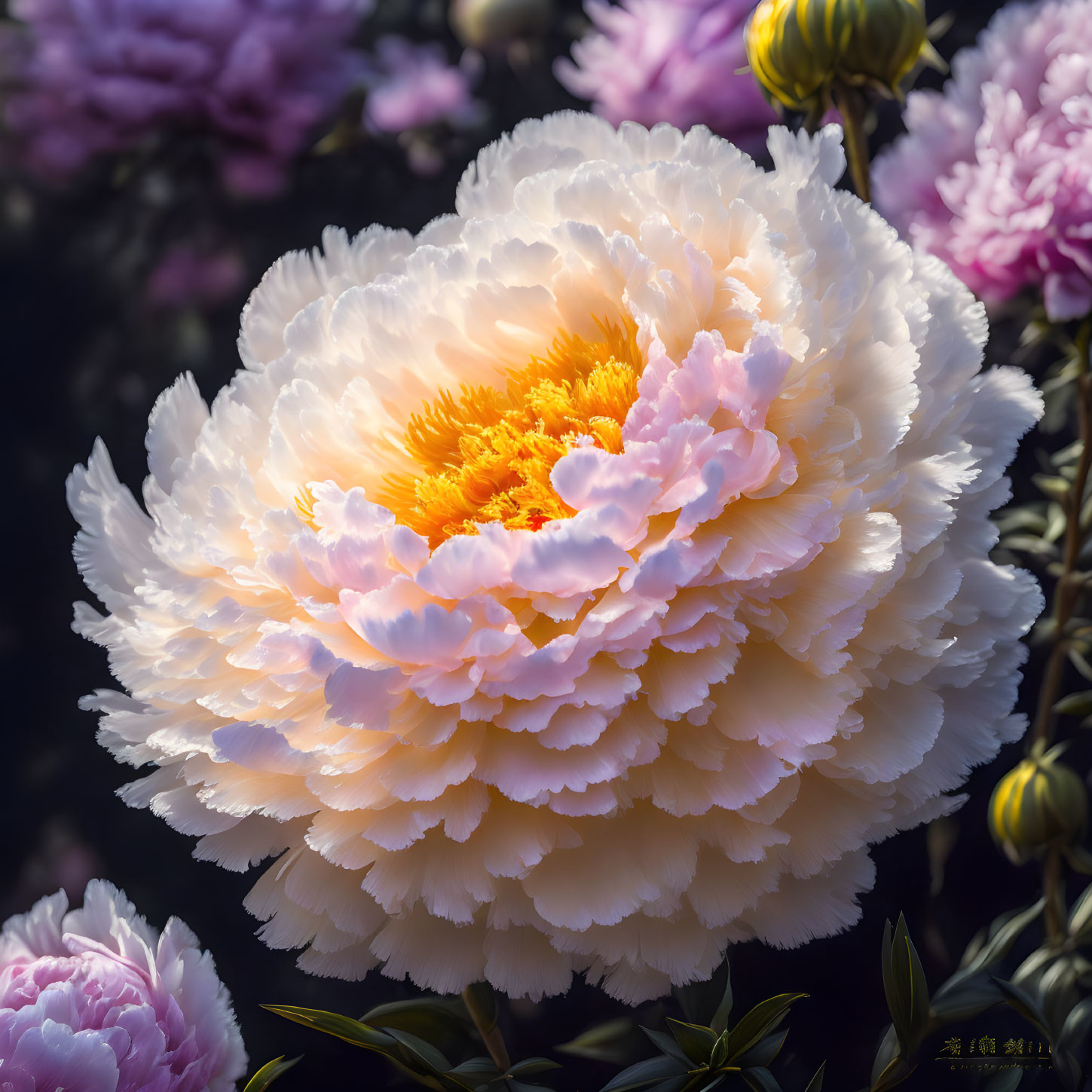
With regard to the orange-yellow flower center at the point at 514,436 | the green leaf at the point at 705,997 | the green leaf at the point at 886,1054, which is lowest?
the green leaf at the point at 886,1054

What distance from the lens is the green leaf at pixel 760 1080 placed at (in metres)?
0.26

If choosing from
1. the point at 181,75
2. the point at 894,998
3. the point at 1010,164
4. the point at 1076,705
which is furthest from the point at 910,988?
the point at 181,75

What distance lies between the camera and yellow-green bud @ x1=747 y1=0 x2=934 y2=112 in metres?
0.27

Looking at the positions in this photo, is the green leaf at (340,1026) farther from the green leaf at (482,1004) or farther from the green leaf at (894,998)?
the green leaf at (894,998)

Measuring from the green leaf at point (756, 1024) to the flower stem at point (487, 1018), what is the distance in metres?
0.06

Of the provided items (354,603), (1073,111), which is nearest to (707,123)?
(1073,111)

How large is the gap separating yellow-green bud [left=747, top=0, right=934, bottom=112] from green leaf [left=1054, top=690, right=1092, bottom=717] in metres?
0.19

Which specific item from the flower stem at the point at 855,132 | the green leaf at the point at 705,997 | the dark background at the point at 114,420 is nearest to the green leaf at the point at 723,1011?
the green leaf at the point at 705,997

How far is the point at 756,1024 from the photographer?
0.84ft

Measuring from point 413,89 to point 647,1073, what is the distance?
31 cm

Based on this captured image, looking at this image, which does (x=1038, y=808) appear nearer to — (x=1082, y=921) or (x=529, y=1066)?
(x=1082, y=921)

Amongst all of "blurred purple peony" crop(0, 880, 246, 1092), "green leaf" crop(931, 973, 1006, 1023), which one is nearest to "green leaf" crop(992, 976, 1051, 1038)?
"green leaf" crop(931, 973, 1006, 1023)

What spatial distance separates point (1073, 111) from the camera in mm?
273

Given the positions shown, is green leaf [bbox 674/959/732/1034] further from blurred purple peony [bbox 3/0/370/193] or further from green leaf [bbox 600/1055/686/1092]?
blurred purple peony [bbox 3/0/370/193]
